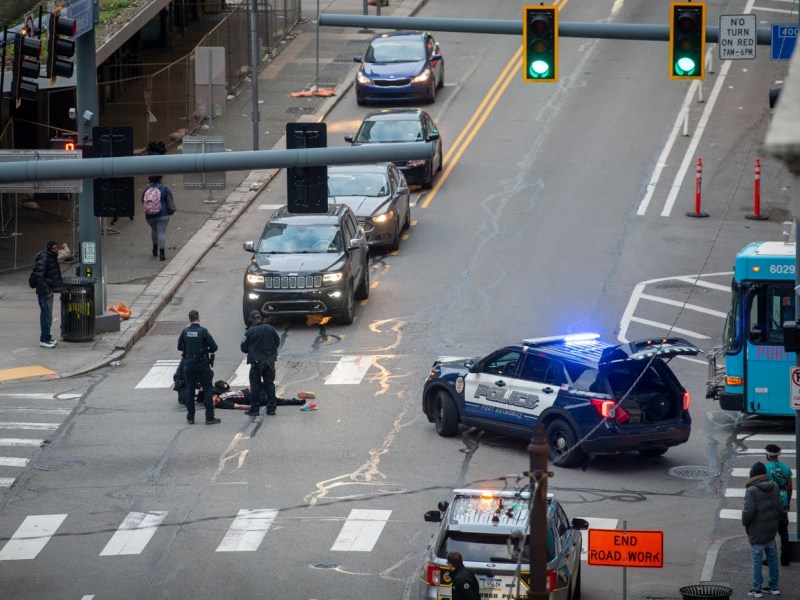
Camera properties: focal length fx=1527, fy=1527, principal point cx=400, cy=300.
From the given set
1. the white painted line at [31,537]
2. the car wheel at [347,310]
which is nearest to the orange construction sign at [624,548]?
the white painted line at [31,537]

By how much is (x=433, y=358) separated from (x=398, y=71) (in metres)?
19.5

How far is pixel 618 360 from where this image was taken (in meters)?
20.5

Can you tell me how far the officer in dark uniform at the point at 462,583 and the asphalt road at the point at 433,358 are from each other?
2.57 metres

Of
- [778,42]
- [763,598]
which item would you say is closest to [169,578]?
[763,598]

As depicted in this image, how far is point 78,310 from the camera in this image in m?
27.7

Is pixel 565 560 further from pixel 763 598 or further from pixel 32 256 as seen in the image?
pixel 32 256

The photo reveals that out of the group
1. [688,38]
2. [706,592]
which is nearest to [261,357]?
[688,38]

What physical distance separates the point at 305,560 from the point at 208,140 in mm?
10662

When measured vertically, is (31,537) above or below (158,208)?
below

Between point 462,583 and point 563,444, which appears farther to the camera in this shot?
point 563,444

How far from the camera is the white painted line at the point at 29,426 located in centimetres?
2269

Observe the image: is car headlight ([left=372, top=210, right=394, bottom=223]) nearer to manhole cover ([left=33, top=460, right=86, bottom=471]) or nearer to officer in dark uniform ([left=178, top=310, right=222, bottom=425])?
officer in dark uniform ([left=178, top=310, right=222, bottom=425])

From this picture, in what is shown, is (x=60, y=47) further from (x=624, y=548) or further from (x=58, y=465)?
(x=624, y=548)

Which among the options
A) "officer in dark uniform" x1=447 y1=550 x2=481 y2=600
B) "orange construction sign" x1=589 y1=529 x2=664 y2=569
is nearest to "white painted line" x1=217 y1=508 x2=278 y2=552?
"officer in dark uniform" x1=447 y1=550 x2=481 y2=600
